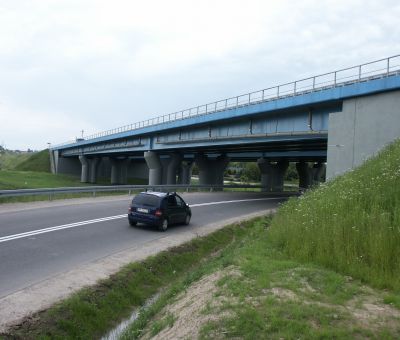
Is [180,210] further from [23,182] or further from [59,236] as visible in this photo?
[23,182]

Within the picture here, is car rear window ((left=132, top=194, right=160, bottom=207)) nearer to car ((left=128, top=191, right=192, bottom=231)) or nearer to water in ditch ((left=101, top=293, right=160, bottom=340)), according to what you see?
car ((left=128, top=191, right=192, bottom=231))

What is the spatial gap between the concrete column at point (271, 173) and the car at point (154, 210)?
33.8 metres

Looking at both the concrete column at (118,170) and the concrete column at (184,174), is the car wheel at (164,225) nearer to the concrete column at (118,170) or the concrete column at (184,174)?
the concrete column at (184,174)

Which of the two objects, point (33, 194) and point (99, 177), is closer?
point (33, 194)

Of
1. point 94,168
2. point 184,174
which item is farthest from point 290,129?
point 94,168

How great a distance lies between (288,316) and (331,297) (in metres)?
0.93

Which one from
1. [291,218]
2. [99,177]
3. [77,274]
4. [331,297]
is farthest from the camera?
[99,177]

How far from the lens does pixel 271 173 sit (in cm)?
5322

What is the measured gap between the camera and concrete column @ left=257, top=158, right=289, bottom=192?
51406 millimetres

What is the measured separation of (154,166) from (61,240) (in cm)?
3851

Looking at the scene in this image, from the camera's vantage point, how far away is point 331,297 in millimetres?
5734

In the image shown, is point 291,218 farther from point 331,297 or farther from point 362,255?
point 331,297

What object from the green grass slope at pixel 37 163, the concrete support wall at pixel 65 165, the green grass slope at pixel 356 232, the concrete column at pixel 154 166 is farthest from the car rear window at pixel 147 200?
the green grass slope at pixel 37 163

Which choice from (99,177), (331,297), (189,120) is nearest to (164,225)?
(331,297)
